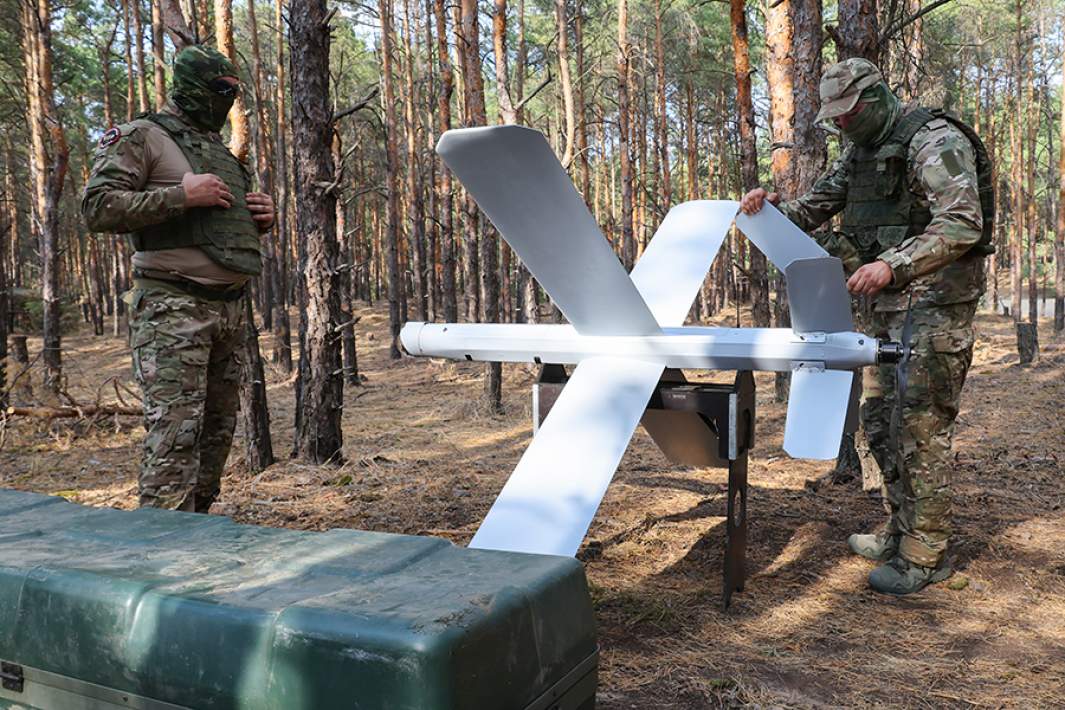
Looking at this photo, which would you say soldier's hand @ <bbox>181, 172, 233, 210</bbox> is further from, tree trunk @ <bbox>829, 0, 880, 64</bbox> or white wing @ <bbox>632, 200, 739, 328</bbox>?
tree trunk @ <bbox>829, 0, 880, 64</bbox>

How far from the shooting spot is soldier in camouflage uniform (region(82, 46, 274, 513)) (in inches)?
117

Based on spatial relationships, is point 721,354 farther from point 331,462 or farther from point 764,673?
point 331,462

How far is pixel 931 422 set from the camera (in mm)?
3240

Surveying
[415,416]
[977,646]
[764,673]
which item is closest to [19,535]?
[764,673]

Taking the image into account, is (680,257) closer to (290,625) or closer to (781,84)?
(290,625)

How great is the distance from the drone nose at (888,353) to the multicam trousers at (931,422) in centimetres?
43

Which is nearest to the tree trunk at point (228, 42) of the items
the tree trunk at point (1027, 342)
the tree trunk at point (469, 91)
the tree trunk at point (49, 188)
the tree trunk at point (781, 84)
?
the tree trunk at point (469, 91)

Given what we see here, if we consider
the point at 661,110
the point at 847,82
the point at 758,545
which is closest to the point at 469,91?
the point at 847,82

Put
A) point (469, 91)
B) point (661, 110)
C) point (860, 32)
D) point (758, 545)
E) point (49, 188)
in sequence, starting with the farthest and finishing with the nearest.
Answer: point (661, 110), point (49, 188), point (469, 91), point (860, 32), point (758, 545)

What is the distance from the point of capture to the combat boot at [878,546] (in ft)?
11.6

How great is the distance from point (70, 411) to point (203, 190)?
18.7 ft

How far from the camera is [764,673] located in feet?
8.20

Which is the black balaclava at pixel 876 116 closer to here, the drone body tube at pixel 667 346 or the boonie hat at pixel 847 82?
the boonie hat at pixel 847 82

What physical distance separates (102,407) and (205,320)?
5501 mm
